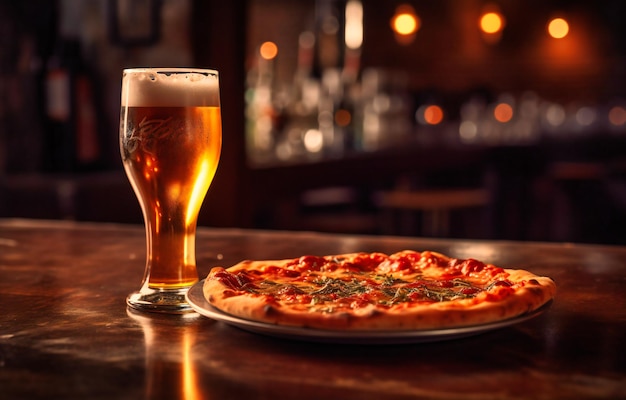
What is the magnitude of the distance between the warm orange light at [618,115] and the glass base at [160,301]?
867cm

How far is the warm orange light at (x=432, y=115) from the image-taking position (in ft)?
26.4

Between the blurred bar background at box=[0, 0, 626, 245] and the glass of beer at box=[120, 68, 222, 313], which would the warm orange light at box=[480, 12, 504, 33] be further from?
the glass of beer at box=[120, 68, 222, 313]

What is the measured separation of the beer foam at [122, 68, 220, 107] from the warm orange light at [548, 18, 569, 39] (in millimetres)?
8579

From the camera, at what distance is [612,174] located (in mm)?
6898

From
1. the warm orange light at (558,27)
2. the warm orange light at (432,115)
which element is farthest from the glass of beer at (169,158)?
the warm orange light at (558,27)

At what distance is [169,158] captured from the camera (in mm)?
1129

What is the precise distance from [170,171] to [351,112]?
4.65 metres

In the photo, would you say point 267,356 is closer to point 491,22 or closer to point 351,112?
point 351,112

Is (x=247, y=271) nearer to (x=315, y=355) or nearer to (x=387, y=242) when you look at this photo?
(x=315, y=355)

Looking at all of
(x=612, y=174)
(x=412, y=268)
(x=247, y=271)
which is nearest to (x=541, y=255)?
(x=412, y=268)

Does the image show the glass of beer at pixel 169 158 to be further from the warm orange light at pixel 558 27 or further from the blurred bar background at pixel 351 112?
the warm orange light at pixel 558 27

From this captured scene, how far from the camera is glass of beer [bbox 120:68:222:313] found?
1123 millimetres

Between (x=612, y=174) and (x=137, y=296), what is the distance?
20.7 feet

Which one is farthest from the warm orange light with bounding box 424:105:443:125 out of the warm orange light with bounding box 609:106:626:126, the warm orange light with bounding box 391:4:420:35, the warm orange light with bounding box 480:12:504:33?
the warm orange light with bounding box 609:106:626:126
